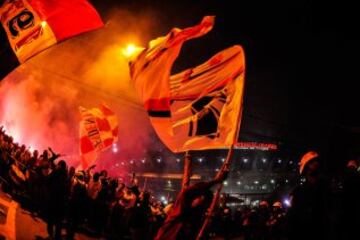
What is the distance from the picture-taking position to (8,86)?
3114 centimetres

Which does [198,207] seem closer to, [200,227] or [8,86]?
[200,227]

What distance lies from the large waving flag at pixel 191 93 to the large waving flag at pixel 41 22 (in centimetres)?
146

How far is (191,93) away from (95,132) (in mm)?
8252

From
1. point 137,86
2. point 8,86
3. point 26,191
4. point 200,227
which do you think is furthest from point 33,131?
point 200,227

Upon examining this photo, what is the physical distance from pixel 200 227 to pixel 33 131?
32202 mm

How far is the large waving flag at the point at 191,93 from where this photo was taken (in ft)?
20.8

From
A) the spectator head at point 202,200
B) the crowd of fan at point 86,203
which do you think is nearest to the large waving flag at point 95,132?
the crowd of fan at point 86,203

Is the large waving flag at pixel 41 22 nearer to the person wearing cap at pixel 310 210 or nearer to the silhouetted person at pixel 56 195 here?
the silhouetted person at pixel 56 195

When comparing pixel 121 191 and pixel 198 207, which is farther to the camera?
pixel 121 191

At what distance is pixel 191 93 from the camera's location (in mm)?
7242

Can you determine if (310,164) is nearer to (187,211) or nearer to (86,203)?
(187,211)

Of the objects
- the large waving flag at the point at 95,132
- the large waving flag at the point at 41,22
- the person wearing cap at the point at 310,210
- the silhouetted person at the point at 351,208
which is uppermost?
the large waving flag at the point at 41,22

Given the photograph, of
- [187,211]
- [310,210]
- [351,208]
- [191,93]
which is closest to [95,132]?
[191,93]

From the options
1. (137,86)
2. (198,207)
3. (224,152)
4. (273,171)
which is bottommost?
(273,171)
